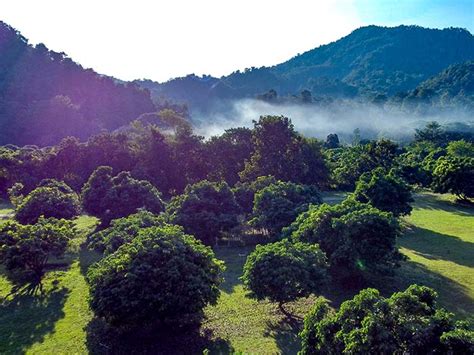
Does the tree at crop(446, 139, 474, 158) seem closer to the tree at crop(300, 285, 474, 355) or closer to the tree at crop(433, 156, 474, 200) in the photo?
the tree at crop(433, 156, 474, 200)

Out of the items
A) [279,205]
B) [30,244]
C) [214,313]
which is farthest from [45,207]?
[214,313]

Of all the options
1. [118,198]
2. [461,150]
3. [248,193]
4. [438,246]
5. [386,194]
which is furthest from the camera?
[461,150]

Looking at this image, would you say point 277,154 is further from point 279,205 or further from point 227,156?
point 279,205

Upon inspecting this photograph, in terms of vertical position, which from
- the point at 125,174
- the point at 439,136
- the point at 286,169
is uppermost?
the point at 125,174

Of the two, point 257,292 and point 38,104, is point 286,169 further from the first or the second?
point 38,104

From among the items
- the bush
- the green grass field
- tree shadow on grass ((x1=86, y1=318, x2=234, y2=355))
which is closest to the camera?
tree shadow on grass ((x1=86, y1=318, x2=234, y2=355))

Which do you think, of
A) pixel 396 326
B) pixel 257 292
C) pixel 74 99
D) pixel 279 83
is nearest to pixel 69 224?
pixel 257 292

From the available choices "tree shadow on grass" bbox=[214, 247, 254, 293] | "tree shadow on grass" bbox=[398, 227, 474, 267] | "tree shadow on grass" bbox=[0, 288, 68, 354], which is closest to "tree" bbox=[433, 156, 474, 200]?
"tree shadow on grass" bbox=[398, 227, 474, 267]
